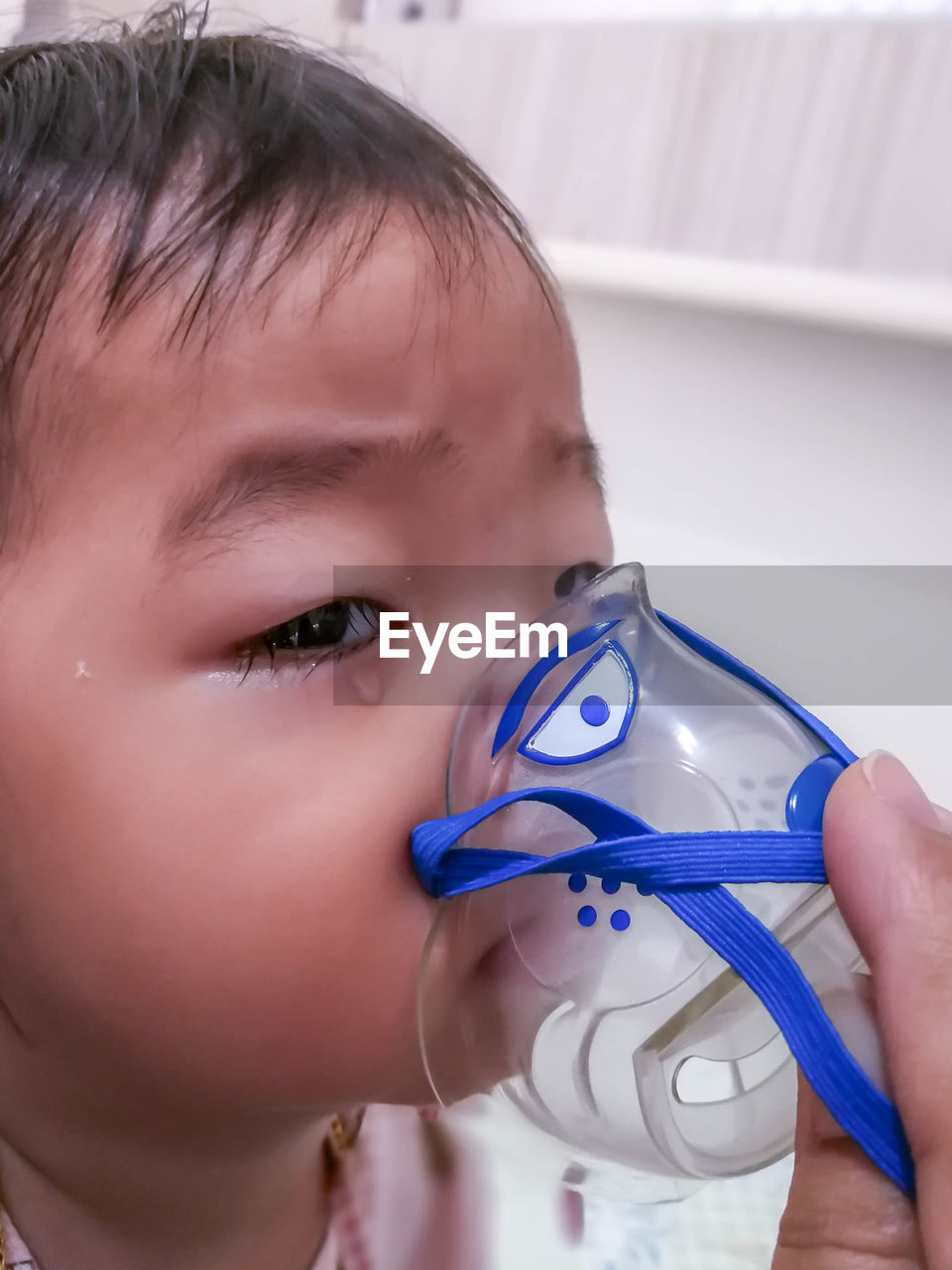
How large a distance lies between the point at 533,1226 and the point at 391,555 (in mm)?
678

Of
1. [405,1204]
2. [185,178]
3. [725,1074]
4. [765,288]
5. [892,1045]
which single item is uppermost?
[185,178]

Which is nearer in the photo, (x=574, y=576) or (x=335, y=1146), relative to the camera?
(x=574, y=576)

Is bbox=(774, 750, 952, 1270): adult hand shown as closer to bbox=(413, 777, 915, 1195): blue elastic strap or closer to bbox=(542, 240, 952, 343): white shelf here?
bbox=(413, 777, 915, 1195): blue elastic strap

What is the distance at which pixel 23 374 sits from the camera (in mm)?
546

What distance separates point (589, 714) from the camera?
1.82 ft

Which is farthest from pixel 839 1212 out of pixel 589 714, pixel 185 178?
pixel 185 178

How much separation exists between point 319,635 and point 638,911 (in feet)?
0.69

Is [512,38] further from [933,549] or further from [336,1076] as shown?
[336,1076]

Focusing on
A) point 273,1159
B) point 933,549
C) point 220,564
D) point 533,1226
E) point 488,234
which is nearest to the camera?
point 220,564

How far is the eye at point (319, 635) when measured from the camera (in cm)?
56

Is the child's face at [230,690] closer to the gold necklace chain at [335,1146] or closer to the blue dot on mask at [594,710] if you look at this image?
the blue dot on mask at [594,710]

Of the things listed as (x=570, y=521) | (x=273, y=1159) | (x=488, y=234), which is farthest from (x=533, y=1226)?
(x=488, y=234)

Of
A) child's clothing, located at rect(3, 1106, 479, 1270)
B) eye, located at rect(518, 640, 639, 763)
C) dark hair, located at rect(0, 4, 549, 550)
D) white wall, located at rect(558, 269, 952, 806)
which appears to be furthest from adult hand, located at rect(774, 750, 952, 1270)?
white wall, located at rect(558, 269, 952, 806)

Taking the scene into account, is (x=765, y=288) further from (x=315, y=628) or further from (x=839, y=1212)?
(x=839, y=1212)
